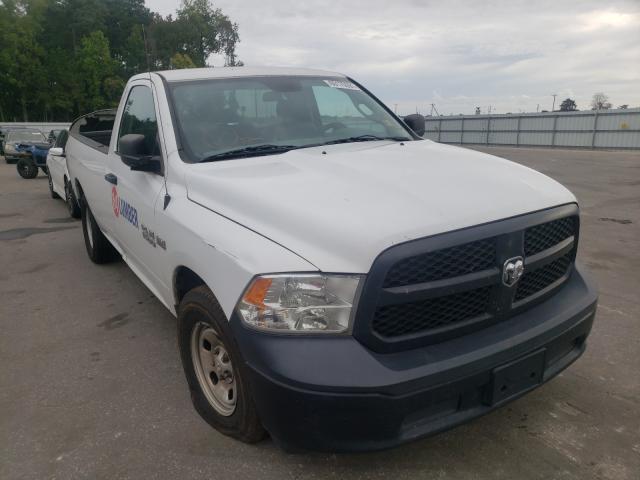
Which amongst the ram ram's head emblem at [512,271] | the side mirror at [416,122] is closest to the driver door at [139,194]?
the ram ram's head emblem at [512,271]

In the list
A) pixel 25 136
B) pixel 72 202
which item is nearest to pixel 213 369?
pixel 72 202

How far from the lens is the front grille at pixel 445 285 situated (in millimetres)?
1980

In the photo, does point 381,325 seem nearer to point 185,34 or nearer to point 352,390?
point 352,390

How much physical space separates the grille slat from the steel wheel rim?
923 millimetres

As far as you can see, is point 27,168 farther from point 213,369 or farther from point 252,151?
point 213,369

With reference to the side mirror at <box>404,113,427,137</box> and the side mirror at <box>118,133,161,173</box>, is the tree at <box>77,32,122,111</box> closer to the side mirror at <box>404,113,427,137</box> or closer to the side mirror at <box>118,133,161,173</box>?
the side mirror at <box>404,113,427,137</box>

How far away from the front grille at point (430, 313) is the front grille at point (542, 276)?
0.90 ft

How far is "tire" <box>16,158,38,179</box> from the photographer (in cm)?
1590

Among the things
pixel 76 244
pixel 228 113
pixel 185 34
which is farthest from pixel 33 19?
pixel 228 113

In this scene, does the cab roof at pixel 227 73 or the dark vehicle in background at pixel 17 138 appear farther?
the dark vehicle in background at pixel 17 138

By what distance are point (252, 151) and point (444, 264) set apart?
148 centimetres

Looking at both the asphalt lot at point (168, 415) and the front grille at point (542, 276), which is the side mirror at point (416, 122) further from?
the asphalt lot at point (168, 415)

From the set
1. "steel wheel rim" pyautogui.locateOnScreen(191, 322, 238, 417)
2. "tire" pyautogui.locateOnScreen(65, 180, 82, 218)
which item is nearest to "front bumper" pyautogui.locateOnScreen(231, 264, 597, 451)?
"steel wheel rim" pyautogui.locateOnScreen(191, 322, 238, 417)

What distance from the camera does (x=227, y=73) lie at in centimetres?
369
